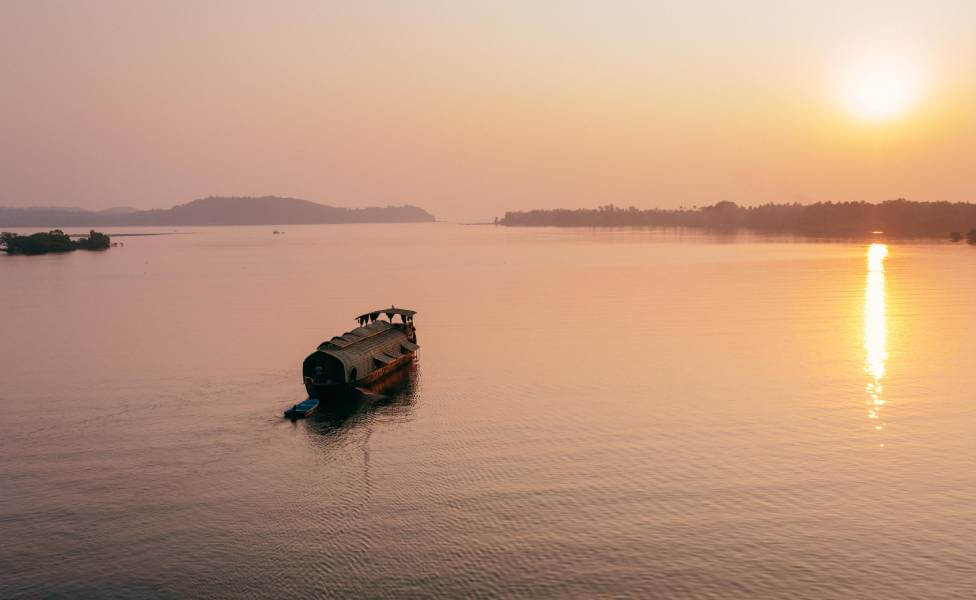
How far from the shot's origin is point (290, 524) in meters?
33.5

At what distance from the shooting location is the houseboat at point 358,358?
181 ft

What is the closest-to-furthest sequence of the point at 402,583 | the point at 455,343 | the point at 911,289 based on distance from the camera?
the point at 402,583, the point at 455,343, the point at 911,289

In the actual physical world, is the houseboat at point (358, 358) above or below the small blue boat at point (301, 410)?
above

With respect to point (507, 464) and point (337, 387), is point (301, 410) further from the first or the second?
point (507, 464)

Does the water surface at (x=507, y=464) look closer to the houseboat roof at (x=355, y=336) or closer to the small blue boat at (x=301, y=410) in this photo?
the small blue boat at (x=301, y=410)

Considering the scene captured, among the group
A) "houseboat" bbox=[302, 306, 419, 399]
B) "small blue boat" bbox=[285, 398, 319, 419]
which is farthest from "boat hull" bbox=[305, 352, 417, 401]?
"small blue boat" bbox=[285, 398, 319, 419]

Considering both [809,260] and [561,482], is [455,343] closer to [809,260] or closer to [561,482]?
[561,482]

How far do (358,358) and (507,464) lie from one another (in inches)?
832

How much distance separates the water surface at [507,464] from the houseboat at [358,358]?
2.12m

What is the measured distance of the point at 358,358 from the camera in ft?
191

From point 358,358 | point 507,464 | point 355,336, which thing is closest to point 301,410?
point 358,358

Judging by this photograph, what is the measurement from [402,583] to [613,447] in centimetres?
1804

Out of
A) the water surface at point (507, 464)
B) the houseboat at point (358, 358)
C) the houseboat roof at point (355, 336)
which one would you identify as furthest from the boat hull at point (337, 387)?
the houseboat roof at point (355, 336)

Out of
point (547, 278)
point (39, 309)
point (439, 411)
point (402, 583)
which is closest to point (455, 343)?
point (439, 411)
